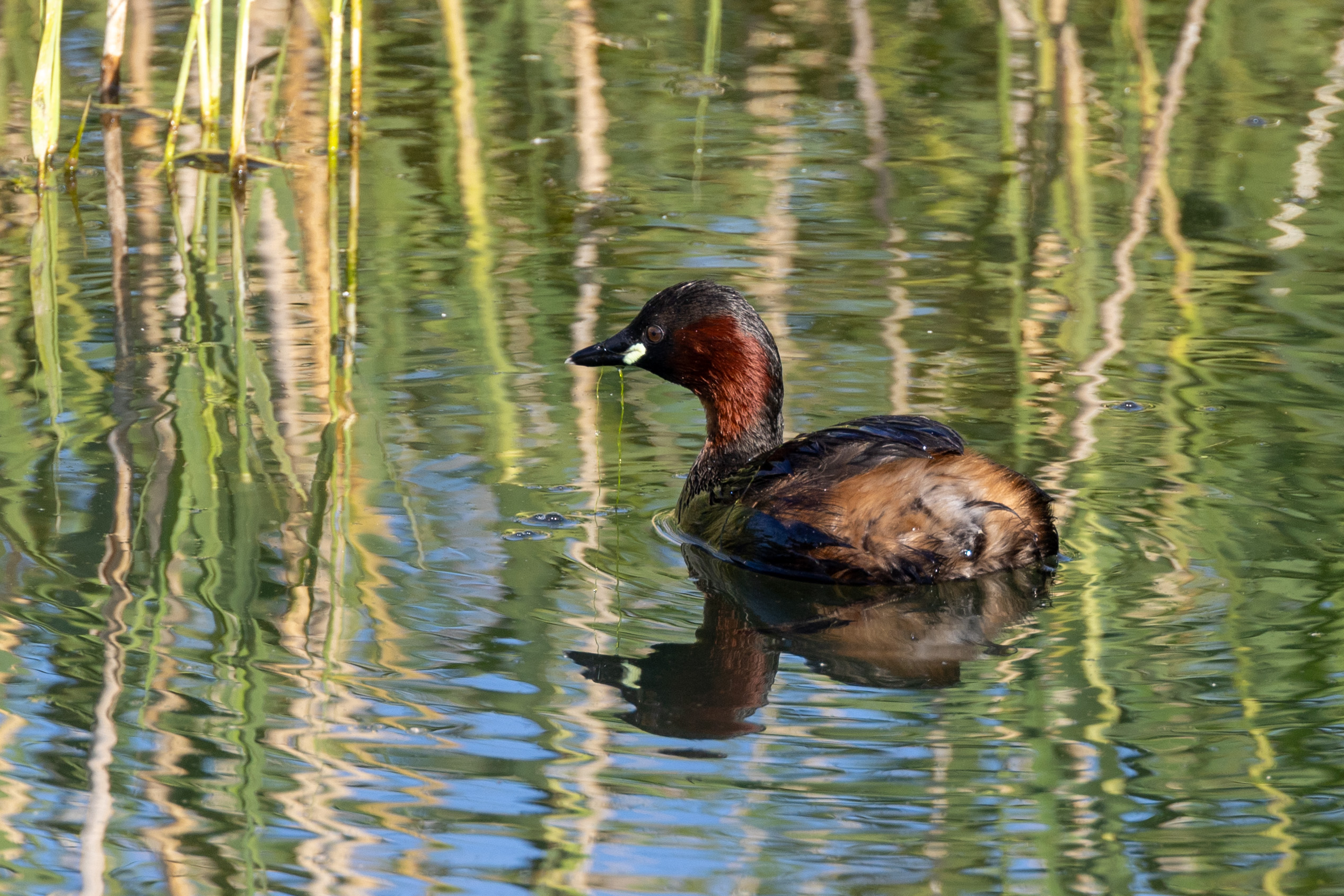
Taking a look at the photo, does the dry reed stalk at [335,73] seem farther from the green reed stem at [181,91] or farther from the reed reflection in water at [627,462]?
the green reed stem at [181,91]

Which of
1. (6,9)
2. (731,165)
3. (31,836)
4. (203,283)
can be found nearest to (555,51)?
(731,165)

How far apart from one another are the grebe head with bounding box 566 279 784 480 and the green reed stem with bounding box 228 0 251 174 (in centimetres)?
269

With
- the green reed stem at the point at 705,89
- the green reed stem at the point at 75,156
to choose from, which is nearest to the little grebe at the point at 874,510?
the green reed stem at the point at 705,89

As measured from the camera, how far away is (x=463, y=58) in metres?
10.3

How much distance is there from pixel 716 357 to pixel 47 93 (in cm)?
380

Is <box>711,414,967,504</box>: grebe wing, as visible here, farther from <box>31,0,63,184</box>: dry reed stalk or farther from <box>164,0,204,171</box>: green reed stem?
<box>31,0,63,184</box>: dry reed stalk

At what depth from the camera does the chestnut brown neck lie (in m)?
5.30

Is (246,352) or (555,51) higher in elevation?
(555,51)

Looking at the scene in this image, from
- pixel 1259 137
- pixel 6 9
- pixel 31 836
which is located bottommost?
pixel 31 836

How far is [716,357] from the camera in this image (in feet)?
17.6

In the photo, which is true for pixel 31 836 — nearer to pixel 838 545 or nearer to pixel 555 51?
pixel 838 545

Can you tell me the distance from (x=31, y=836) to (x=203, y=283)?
12.8ft

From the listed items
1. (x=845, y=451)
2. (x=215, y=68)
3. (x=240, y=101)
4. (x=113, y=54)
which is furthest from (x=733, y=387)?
(x=113, y=54)

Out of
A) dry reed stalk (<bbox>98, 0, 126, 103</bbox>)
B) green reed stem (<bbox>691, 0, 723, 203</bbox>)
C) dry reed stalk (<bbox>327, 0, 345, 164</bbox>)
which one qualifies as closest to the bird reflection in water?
dry reed stalk (<bbox>327, 0, 345, 164</bbox>)
